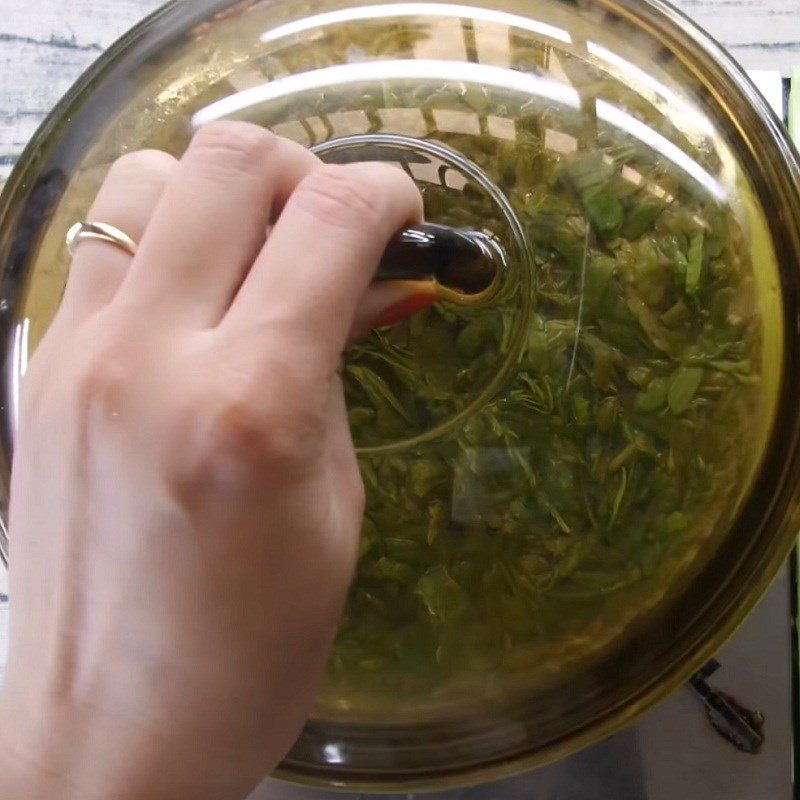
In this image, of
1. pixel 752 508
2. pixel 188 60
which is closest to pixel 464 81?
pixel 188 60

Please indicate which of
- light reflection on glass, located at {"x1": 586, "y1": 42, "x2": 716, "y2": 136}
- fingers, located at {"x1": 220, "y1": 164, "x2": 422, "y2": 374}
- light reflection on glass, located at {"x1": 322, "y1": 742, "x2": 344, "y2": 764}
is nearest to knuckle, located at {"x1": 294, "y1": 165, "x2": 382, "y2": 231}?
fingers, located at {"x1": 220, "y1": 164, "x2": 422, "y2": 374}

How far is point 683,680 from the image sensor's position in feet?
1.88

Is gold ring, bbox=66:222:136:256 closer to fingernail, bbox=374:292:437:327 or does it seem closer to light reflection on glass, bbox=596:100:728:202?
fingernail, bbox=374:292:437:327

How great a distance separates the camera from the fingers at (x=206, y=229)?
1.43 ft

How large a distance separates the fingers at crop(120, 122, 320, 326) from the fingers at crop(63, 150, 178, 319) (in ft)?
0.12

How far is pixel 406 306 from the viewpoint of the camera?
48 cm

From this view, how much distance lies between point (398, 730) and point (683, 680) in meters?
0.18

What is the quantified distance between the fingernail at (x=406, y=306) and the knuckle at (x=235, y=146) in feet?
0.31

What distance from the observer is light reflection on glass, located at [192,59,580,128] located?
1.80 ft

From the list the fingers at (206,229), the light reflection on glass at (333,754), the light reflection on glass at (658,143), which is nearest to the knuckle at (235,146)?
the fingers at (206,229)

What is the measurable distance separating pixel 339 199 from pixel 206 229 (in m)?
0.07

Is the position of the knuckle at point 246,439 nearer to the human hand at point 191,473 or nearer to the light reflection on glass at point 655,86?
the human hand at point 191,473

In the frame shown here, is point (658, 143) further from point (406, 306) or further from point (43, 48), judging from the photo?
Answer: point (43, 48)

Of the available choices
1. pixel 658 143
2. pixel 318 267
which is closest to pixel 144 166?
pixel 318 267
